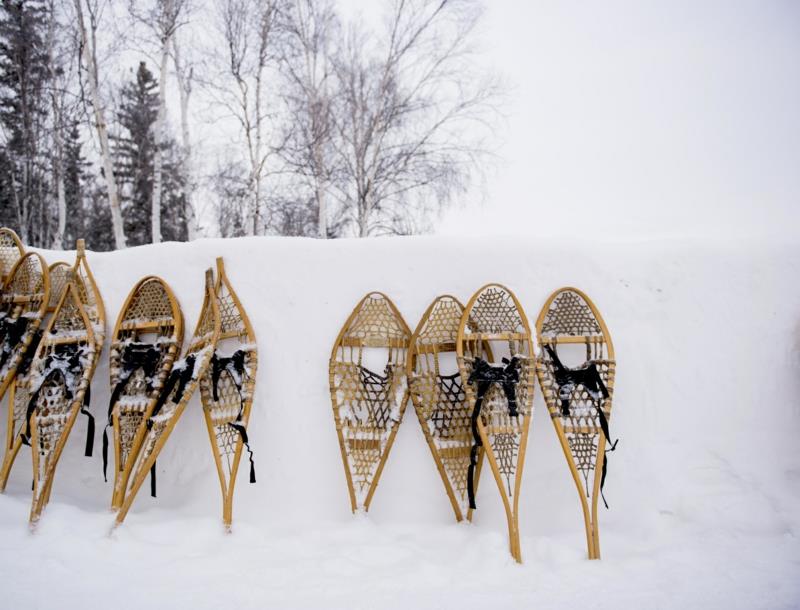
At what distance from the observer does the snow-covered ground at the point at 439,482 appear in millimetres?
1996

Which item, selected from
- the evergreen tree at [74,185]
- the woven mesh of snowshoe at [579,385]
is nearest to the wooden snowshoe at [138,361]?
the woven mesh of snowshoe at [579,385]

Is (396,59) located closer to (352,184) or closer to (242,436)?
(352,184)

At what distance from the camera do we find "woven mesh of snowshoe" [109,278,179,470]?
2.76m

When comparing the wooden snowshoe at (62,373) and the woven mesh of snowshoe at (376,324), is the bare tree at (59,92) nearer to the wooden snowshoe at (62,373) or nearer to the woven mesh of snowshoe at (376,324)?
the wooden snowshoe at (62,373)

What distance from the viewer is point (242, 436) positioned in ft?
8.25

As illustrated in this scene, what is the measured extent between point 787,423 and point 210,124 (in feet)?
25.7

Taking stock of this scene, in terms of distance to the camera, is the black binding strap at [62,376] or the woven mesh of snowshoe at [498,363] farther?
the black binding strap at [62,376]

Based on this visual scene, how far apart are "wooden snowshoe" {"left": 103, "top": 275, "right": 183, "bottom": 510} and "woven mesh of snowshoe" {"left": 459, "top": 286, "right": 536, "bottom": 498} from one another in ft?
5.90

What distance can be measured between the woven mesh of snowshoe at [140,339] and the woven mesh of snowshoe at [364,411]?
3.42 ft

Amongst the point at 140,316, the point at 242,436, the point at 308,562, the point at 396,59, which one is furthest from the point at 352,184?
the point at 308,562

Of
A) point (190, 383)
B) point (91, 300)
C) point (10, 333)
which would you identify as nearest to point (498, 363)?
point (190, 383)

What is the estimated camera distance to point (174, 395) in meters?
2.67

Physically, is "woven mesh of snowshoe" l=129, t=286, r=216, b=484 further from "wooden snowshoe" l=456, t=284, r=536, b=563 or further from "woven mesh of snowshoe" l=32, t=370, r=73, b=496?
"wooden snowshoe" l=456, t=284, r=536, b=563

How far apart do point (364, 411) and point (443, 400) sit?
0.49m
